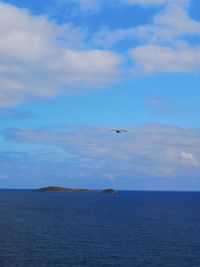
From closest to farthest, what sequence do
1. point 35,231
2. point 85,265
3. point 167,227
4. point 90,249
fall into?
point 85,265
point 90,249
point 35,231
point 167,227

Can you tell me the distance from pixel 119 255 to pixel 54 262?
1450cm

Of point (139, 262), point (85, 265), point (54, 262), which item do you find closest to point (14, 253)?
point (54, 262)

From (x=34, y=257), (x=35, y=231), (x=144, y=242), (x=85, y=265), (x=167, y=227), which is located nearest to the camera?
(x=85, y=265)

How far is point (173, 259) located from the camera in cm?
8725

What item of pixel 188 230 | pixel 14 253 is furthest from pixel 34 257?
pixel 188 230

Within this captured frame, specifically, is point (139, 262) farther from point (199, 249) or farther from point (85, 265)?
point (199, 249)

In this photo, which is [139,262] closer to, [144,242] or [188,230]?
[144,242]

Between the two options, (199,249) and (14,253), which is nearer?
(14,253)

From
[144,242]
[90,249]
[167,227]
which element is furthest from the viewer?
[167,227]

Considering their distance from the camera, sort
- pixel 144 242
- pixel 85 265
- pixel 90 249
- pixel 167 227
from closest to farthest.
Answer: pixel 85 265, pixel 90 249, pixel 144 242, pixel 167 227

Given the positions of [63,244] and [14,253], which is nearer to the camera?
[14,253]

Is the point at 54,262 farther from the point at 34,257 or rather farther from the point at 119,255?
the point at 119,255

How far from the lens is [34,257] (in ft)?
286

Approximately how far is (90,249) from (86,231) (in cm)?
Answer: 3017
